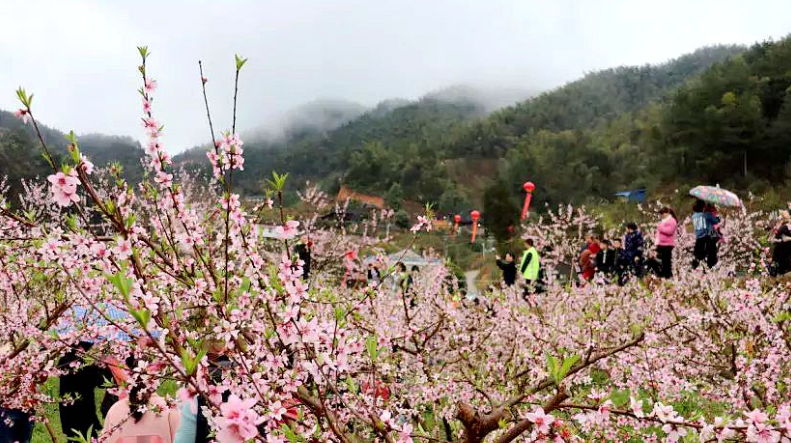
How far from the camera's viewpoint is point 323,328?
2658 mm

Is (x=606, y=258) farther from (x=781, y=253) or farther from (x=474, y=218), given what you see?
(x=474, y=218)

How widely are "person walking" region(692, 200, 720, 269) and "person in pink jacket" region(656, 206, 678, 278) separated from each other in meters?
0.52

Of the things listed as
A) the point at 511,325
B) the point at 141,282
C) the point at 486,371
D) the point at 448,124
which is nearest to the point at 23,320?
the point at 141,282

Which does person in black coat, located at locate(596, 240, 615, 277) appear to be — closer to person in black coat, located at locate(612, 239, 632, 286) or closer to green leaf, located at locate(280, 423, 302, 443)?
person in black coat, located at locate(612, 239, 632, 286)

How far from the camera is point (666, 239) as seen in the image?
406 inches

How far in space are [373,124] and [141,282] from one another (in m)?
152

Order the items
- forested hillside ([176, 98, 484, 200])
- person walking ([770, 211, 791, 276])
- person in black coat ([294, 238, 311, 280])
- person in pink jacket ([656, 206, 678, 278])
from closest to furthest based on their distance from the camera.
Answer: person in black coat ([294, 238, 311, 280]) → person walking ([770, 211, 791, 276]) → person in pink jacket ([656, 206, 678, 278]) → forested hillside ([176, 98, 484, 200])

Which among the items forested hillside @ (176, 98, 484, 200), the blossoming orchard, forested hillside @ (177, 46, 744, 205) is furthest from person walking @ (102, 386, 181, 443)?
forested hillside @ (177, 46, 744, 205)

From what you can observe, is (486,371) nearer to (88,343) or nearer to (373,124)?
(88,343)

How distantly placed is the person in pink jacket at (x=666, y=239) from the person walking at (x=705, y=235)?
0.52 metres

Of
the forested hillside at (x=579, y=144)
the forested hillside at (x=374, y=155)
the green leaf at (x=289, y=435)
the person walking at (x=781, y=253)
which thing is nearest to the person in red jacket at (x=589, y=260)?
the person walking at (x=781, y=253)

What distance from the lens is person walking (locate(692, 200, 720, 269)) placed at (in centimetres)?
1041

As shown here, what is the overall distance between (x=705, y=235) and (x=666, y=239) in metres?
0.89

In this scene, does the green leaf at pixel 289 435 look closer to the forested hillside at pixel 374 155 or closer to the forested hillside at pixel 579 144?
the forested hillside at pixel 579 144
